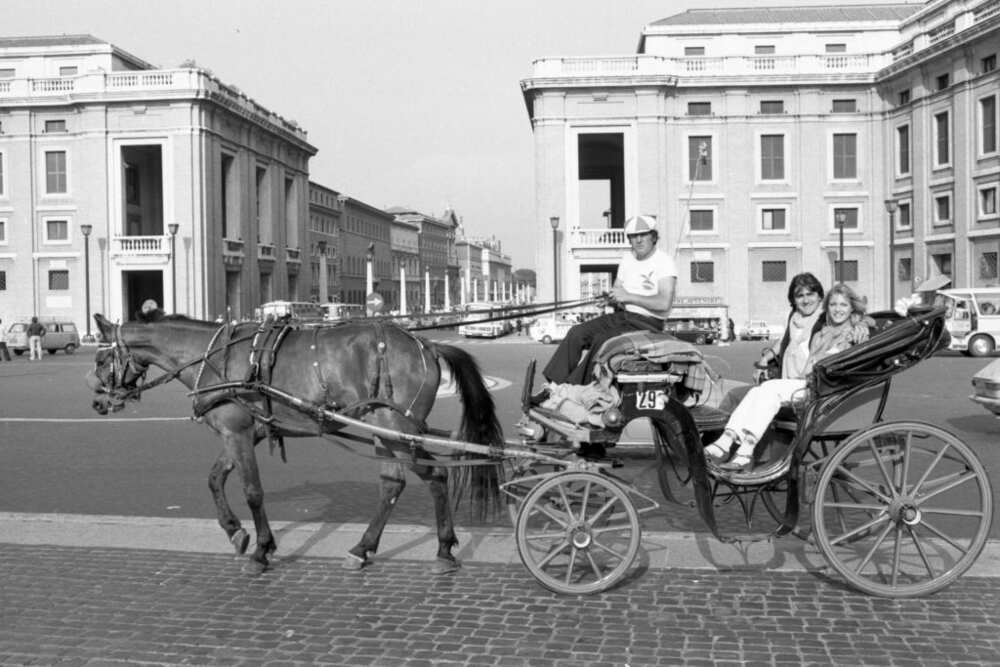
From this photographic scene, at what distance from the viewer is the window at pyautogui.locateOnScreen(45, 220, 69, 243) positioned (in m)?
53.8

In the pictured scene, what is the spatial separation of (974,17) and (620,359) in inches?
1829

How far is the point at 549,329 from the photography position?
151ft

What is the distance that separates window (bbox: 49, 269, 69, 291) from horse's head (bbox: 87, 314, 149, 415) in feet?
171

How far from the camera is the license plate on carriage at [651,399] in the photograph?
5.61 metres

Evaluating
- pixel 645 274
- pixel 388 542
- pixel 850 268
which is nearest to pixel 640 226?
pixel 645 274

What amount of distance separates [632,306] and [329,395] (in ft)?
7.07

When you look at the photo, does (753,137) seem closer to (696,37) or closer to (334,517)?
(696,37)

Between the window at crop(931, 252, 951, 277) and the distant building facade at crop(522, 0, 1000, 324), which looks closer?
the window at crop(931, 252, 951, 277)

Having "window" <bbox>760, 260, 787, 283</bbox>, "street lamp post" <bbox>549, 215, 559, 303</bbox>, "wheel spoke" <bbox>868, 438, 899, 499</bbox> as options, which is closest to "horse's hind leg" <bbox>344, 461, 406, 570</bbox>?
"wheel spoke" <bbox>868, 438, 899, 499</bbox>

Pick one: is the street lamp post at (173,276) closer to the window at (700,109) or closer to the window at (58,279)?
the window at (58,279)

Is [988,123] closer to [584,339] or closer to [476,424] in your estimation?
[584,339]

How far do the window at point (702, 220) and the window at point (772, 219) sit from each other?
2.69 meters

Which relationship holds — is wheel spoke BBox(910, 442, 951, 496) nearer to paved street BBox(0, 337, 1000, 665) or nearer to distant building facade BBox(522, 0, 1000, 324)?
paved street BBox(0, 337, 1000, 665)

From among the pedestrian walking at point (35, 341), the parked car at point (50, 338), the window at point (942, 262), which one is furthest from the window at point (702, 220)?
the pedestrian walking at point (35, 341)
